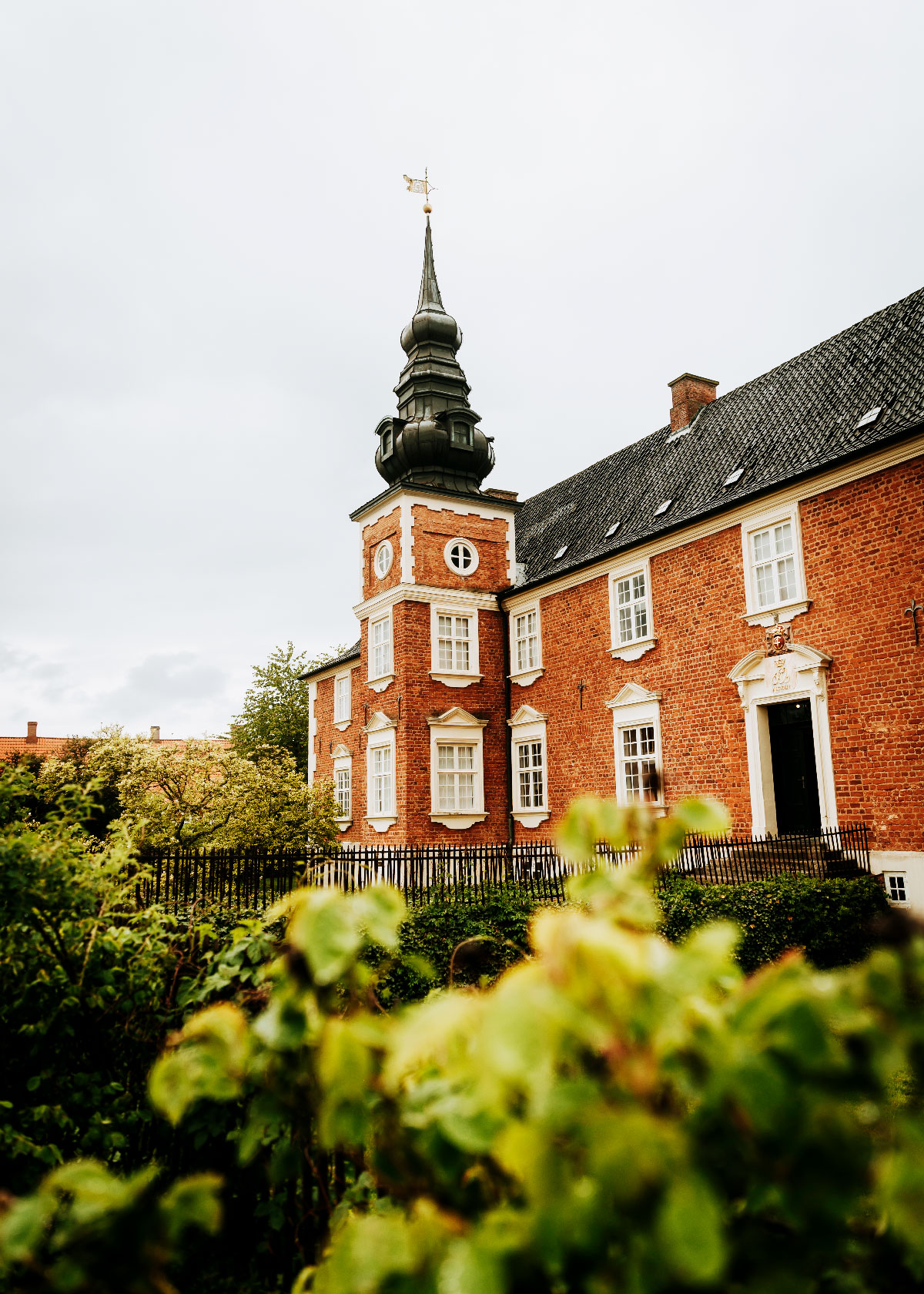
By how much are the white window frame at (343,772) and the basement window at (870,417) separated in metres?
17.7

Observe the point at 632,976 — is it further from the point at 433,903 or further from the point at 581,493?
the point at 581,493

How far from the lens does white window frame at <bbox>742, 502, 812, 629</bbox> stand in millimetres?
14391

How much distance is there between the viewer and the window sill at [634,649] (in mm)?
17656

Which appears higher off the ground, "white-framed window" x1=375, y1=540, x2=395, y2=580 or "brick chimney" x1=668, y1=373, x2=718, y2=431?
"brick chimney" x1=668, y1=373, x2=718, y2=431

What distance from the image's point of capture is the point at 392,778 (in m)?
21.5

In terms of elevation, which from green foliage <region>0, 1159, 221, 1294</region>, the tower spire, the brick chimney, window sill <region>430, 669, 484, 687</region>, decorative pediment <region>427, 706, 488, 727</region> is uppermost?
the tower spire

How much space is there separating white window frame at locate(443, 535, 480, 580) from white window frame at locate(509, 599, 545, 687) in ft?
5.52

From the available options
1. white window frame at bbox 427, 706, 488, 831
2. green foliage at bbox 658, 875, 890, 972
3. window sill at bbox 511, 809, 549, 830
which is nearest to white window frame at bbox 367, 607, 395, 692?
white window frame at bbox 427, 706, 488, 831

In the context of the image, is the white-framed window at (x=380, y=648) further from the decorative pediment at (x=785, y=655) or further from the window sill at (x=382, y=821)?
the decorative pediment at (x=785, y=655)

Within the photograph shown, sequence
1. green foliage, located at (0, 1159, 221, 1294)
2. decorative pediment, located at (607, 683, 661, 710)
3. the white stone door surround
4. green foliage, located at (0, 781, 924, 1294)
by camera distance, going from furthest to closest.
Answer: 1. decorative pediment, located at (607, 683, 661, 710)
2. the white stone door surround
3. green foliage, located at (0, 1159, 221, 1294)
4. green foliage, located at (0, 781, 924, 1294)

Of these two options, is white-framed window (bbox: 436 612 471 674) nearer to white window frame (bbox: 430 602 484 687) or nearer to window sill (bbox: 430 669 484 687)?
white window frame (bbox: 430 602 484 687)

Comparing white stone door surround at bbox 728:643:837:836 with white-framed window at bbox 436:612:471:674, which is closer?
white stone door surround at bbox 728:643:837:836

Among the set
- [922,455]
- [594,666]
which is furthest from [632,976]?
[594,666]

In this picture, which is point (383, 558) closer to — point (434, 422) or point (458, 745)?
point (434, 422)
